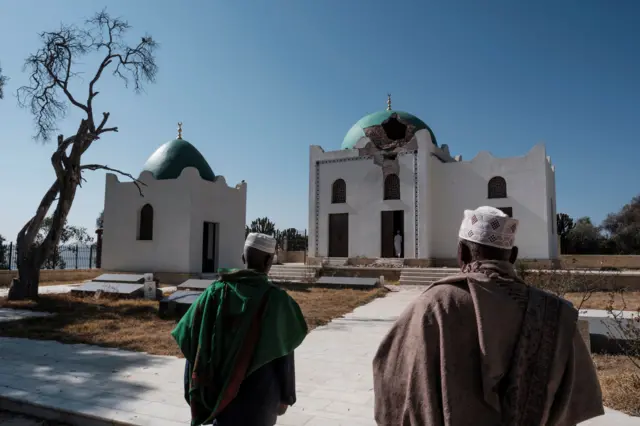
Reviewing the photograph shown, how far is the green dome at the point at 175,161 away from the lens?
17.9 meters

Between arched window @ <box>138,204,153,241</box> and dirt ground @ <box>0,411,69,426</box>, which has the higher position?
arched window @ <box>138,204,153,241</box>

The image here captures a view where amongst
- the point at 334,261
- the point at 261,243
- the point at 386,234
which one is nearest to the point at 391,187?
the point at 386,234

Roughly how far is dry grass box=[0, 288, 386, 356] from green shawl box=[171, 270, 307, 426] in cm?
414

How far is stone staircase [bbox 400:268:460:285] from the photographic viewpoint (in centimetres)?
1705

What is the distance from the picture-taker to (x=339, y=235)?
848 inches

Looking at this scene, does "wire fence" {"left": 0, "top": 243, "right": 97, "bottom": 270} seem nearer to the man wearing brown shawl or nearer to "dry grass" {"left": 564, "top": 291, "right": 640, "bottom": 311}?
"dry grass" {"left": 564, "top": 291, "right": 640, "bottom": 311}

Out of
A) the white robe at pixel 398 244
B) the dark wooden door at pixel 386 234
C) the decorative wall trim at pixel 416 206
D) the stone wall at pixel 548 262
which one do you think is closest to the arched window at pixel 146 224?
the stone wall at pixel 548 262

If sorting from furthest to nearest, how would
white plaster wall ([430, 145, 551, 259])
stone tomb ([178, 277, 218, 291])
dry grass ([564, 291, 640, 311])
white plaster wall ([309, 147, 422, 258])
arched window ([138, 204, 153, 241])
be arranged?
1. white plaster wall ([309, 147, 422, 258])
2. white plaster wall ([430, 145, 551, 259])
3. arched window ([138, 204, 153, 241])
4. stone tomb ([178, 277, 218, 291])
5. dry grass ([564, 291, 640, 311])

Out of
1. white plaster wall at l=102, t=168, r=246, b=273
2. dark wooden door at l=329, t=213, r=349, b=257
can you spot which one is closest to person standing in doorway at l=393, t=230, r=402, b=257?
dark wooden door at l=329, t=213, r=349, b=257

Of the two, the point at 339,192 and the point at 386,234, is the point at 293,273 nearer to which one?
the point at 386,234

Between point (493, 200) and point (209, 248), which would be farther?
point (493, 200)

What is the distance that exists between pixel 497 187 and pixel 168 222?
13.5 metres

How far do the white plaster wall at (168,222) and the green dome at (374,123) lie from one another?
7110 mm

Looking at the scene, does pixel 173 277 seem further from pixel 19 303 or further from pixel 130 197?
pixel 19 303
